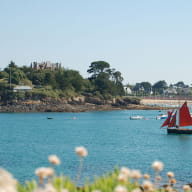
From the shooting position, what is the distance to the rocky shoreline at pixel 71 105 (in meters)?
154

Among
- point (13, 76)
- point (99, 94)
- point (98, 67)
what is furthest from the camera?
point (98, 67)

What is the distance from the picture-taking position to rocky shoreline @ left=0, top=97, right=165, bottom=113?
15350 cm

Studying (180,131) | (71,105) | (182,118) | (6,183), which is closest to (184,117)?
(182,118)

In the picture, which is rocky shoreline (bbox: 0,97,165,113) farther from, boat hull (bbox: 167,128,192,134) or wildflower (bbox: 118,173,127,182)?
wildflower (bbox: 118,173,127,182)

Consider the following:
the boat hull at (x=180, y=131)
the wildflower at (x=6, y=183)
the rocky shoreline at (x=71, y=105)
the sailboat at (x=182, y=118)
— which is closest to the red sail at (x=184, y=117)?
the sailboat at (x=182, y=118)

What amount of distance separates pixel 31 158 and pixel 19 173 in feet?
31.6

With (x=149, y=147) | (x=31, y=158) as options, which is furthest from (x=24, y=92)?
(x=31, y=158)

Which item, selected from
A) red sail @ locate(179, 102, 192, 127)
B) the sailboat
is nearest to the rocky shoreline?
the sailboat

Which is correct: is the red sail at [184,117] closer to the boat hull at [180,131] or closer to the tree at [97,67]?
the boat hull at [180,131]

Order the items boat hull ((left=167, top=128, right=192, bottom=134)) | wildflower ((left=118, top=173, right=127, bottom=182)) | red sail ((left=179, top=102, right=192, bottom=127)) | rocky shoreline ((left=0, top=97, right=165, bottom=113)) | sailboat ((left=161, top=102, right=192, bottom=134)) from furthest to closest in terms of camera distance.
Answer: rocky shoreline ((left=0, top=97, right=165, bottom=113))
red sail ((left=179, top=102, right=192, bottom=127))
sailboat ((left=161, top=102, right=192, bottom=134))
boat hull ((left=167, top=128, right=192, bottom=134))
wildflower ((left=118, top=173, right=127, bottom=182))

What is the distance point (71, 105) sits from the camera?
6398 inches

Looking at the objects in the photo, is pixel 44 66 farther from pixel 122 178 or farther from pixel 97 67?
pixel 122 178

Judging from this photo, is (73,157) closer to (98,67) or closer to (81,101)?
(81,101)

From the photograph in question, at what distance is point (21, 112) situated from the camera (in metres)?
152
